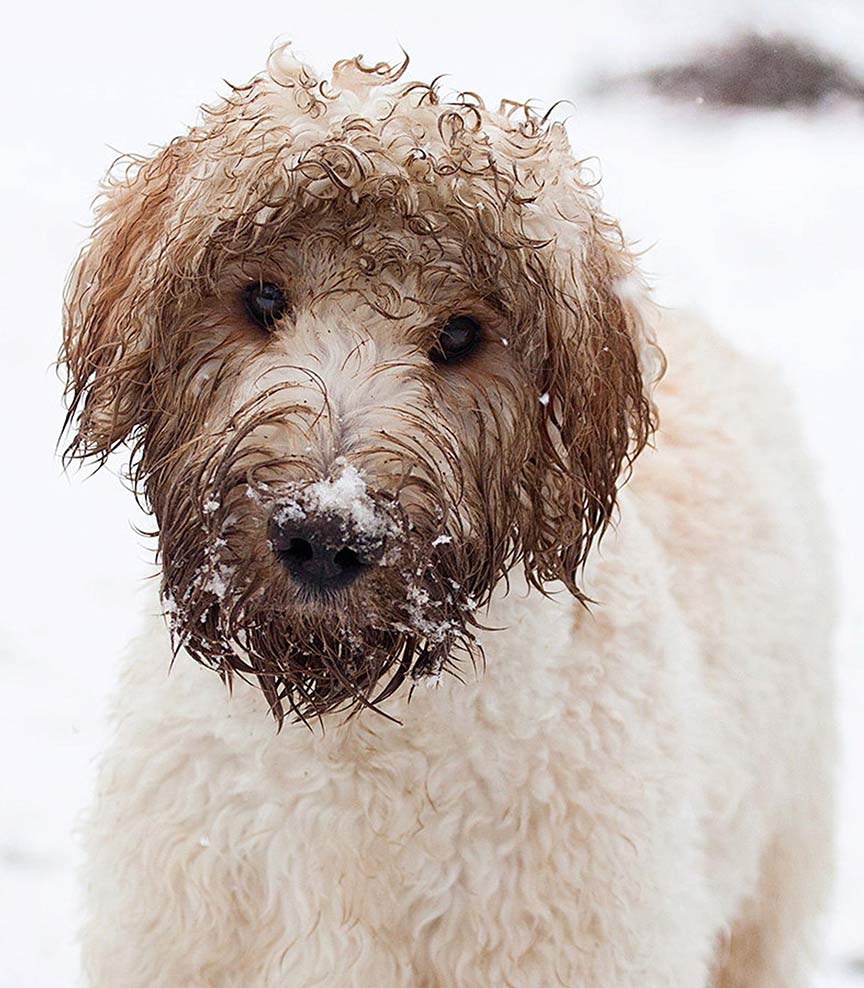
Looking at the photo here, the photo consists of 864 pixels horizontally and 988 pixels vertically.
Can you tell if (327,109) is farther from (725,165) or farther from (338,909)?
(725,165)

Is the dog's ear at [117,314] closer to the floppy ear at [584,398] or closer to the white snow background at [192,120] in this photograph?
the floppy ear at [584,398]

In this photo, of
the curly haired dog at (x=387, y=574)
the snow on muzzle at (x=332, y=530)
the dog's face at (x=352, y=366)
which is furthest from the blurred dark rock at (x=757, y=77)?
the snow on muzzle at (x=332, y=530)

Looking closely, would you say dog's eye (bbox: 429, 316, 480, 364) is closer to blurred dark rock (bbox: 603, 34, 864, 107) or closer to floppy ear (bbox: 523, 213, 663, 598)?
floppy ear (bbox: 523, 213, 663, 598)

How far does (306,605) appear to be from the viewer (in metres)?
1.95

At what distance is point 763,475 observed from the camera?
3.39m

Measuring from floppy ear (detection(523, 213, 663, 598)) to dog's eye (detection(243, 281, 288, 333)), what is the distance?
1.21 ft

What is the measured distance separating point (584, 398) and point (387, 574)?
0.46 m

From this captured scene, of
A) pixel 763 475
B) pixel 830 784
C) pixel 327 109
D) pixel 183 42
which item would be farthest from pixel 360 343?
pixel 183 42

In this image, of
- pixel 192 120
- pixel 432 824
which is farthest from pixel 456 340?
pixel 192 120

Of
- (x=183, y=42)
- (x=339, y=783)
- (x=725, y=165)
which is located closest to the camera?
(x=339, y=783)

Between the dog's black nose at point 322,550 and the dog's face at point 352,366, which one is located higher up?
the dog's face at point 352,366

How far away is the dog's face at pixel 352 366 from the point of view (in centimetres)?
195

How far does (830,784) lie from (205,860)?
1.71 meters

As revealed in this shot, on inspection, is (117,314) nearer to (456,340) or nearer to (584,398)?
(456,340)
